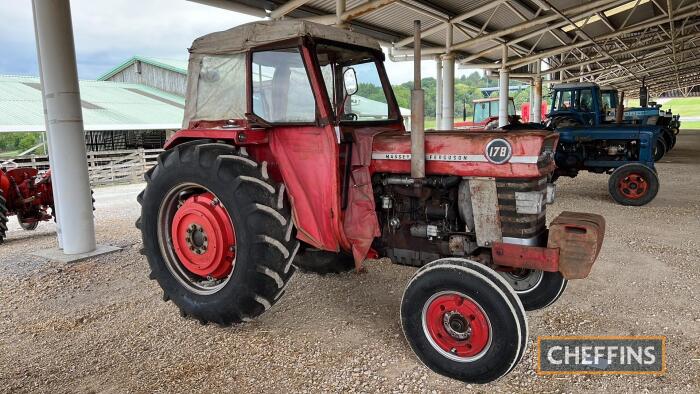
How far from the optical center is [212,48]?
3469mm

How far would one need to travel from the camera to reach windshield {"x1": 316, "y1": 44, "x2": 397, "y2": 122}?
3328 mm

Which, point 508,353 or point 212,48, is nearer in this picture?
point 508,353

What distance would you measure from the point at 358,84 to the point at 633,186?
21.4 ft

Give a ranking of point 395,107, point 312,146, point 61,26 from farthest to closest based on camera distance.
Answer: point 61,26
point 395,107
point 312,146

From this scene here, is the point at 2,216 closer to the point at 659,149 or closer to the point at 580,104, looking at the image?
the point at 580,104

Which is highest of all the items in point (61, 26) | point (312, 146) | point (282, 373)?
point (61, 26)

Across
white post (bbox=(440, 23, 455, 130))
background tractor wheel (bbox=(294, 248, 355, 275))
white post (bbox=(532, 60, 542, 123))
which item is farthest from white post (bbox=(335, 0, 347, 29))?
white post (bbox=(532, 60, 542, 123))

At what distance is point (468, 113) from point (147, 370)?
24.7 meters

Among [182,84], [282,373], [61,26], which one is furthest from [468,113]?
[282,373]

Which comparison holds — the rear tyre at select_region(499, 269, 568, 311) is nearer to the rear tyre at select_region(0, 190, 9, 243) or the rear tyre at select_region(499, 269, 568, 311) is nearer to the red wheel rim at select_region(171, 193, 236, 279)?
the red wheel rim at select_region(171, 193, 236, 279)

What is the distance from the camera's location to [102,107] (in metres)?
16.3

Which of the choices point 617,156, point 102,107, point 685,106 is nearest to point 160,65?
point 102,107

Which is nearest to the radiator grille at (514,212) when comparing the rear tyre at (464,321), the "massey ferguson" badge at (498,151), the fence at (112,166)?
the "massey ferguson" badge at (498,151)

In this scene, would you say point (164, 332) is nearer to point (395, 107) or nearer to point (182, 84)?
point (395, 107)
